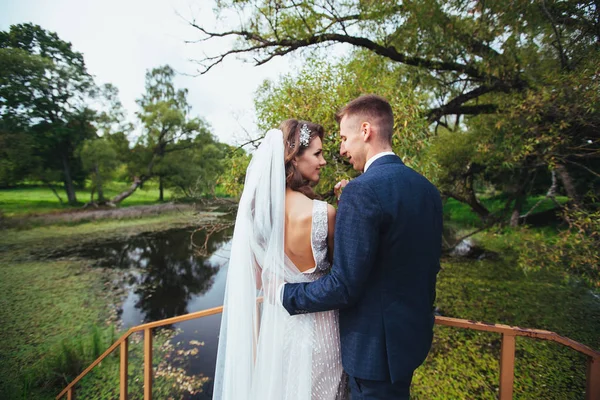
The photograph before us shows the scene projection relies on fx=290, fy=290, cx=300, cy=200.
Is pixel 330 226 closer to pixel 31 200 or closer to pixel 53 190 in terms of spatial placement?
pixel 31 200

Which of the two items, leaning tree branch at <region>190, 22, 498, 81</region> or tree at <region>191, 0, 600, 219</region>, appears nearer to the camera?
tree at <region>191, 0, 600, 219</region>

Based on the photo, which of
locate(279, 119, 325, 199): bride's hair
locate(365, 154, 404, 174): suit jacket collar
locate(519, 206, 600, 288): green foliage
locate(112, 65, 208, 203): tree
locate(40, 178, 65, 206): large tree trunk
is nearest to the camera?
locate(365, 154, 404, 174): suit jacket collar

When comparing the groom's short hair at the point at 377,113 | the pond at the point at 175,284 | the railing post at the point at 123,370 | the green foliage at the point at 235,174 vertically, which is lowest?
the pond at the point at 175,284

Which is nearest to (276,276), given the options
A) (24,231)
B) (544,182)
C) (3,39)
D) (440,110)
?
(440,110)

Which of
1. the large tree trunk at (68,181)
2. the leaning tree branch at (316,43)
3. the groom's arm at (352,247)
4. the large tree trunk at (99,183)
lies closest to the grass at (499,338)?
the leaning tree branch at (316,43)

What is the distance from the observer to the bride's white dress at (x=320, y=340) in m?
1.20

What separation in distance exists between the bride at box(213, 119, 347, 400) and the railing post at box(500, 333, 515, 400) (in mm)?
819

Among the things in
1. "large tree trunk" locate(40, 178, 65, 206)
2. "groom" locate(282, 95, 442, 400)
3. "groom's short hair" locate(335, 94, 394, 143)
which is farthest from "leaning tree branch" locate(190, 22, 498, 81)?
"large tree trunk" locate(40, 178, 65, 206)

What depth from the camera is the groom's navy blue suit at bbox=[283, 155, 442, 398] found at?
93 centimetres

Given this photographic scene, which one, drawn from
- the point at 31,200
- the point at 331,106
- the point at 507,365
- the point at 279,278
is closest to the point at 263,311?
the point at 279,278

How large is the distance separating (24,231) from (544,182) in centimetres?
1630

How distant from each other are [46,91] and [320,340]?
8.51 metres

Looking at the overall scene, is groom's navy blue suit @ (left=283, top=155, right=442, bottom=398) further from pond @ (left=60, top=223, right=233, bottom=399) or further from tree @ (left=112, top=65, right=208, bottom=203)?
tree @ (left=112, top=65, right=208, bottom=203)

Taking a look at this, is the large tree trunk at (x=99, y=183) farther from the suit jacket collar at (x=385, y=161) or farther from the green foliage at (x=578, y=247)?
the green foliage at (x=578, y=247)
